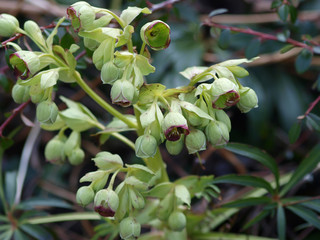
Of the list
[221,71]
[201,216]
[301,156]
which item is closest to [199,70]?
[221,71]

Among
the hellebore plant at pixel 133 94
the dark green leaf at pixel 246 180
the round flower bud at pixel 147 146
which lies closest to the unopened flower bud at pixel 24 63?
the hellebore plant at pixel 133 94

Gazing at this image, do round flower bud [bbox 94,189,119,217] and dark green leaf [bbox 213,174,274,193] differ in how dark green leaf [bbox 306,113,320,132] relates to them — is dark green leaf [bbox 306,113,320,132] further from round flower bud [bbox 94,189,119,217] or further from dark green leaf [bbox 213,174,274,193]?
round flower bud [bbox 94,189,119,217]

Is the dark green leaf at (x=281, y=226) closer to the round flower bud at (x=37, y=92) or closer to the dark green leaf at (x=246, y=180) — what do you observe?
the dark green leaf at (x=246, y=180)

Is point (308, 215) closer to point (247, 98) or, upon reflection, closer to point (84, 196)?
point (247, 98)

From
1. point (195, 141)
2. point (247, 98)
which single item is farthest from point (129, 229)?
point (247, 98)

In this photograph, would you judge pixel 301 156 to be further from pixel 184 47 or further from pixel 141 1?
pixel 141 1

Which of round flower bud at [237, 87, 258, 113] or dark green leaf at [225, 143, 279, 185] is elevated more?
round flower bud at [237, 87, 258, 113]

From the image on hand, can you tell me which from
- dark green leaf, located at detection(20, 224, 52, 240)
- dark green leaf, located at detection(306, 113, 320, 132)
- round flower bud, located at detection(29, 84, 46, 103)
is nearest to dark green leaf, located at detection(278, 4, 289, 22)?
dark green leaf, located at detection(306, 113, 320, 132)
